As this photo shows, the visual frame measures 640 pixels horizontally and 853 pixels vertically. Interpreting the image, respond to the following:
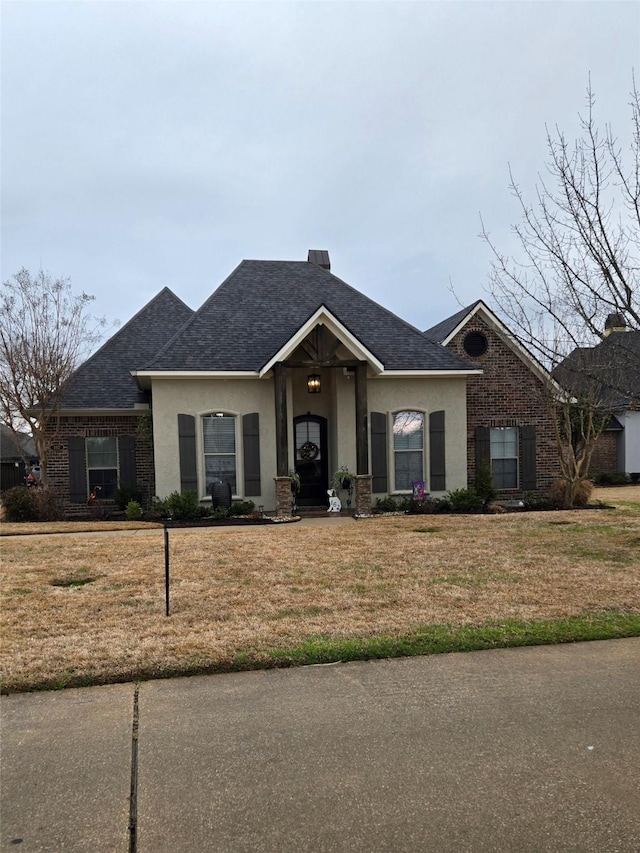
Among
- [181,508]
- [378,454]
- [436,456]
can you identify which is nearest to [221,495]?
[181,508]

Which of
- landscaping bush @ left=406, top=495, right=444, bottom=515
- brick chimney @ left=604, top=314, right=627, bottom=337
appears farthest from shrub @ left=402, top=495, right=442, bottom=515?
brick chimney @ left=604, top=314, right=627, bottom=337

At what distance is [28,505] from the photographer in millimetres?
12750

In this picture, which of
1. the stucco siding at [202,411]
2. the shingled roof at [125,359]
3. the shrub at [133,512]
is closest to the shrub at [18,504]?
the shrub at [133,512]

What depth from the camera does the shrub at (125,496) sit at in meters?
13.6

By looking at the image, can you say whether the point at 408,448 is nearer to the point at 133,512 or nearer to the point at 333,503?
the point at 333,503

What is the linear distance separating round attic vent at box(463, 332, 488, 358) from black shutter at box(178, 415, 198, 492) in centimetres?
782

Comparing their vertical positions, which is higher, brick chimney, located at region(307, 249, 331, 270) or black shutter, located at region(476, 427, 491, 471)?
brick chimney, located at region(307, 249, 331, 270)

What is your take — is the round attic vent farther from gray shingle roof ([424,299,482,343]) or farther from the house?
gray shingle roof ([424,299,482,343])

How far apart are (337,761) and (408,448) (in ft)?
36.6

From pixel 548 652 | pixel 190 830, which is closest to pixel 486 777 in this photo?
pixel 190 830

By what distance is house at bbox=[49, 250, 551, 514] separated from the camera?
41.8 ft

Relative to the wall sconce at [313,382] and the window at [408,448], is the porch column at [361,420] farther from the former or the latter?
the window at [408,448]

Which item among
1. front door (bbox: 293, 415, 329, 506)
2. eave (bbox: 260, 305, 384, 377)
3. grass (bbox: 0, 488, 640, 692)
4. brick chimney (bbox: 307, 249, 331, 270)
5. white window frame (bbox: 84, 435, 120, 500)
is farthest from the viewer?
brick chimney (bbox: 307, 249, 331, 270)

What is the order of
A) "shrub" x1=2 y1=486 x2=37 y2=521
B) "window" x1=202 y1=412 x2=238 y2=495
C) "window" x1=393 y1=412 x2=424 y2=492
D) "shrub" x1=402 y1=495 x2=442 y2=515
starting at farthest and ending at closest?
"window" x1=393 y1=412 x2=424 y2=492
"window" x1=202 y1=412 x2=238 y2=495
"shrub" x1=402 y1=495 x2=442 y2=515
"shrub" x1=2 y1=486 x2=37 y2=521
